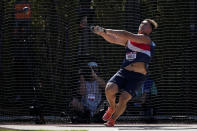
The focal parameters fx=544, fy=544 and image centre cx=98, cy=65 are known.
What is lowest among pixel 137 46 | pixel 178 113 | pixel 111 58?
pixel 178 113

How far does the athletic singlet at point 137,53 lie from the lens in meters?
7.58

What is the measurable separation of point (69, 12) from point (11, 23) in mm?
1317

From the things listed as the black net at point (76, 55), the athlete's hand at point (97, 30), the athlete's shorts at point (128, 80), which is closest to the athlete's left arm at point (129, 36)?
the athlete's hand at point (97, 30)

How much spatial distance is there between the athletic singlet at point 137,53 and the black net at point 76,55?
366cm

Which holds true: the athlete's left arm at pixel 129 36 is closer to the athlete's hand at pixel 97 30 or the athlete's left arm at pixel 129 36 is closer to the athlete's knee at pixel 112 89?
the athlete's hand at pixel 97 30

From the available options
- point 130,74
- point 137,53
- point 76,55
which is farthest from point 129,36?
point 76,55

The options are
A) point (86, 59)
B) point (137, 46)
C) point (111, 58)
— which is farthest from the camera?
point (111, 58)

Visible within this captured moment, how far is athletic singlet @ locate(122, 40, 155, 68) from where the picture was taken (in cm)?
758

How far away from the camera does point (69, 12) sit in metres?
12.1

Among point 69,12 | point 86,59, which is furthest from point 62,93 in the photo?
point 69,12

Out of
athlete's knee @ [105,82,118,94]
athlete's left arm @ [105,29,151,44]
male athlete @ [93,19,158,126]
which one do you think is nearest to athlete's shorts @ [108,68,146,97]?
male athlete @ [93,19,158,126]

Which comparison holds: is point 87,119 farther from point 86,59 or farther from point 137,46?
point 137,46

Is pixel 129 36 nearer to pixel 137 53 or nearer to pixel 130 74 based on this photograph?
pixel 137 53

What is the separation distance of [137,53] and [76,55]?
14.1 ft
